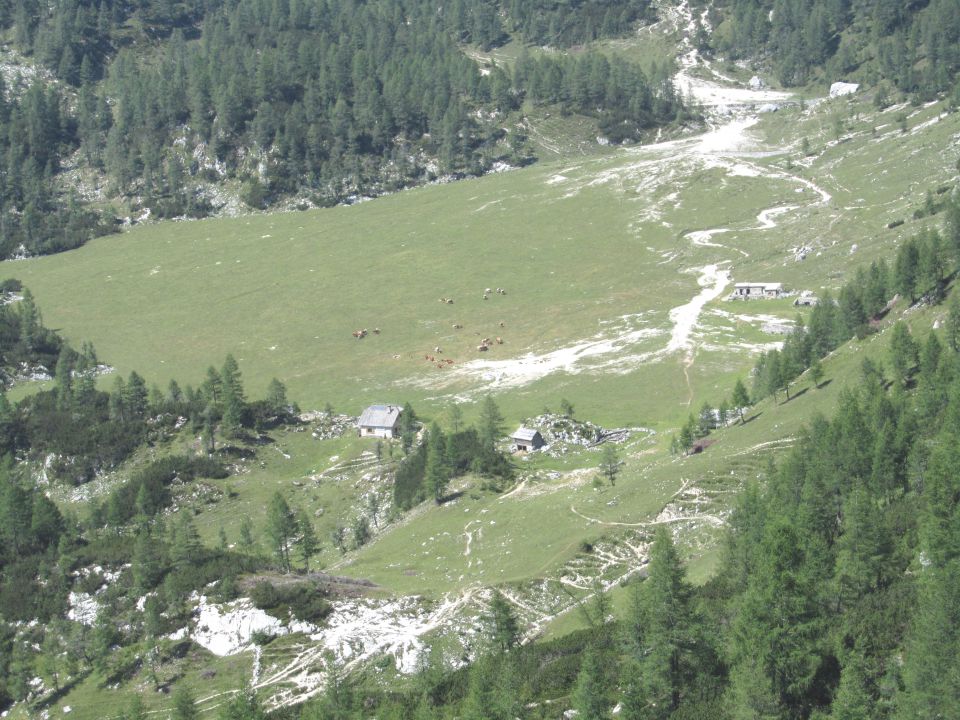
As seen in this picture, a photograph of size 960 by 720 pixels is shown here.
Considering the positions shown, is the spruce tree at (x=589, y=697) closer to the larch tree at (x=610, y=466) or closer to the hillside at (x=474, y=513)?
the hillside at (x=474, y=513)

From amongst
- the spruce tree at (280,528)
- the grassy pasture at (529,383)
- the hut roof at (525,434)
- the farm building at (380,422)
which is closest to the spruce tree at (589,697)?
the grassy pasture at (529,383)

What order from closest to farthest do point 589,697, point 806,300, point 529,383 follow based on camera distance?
point 589,697, point 529,383, point 806,300

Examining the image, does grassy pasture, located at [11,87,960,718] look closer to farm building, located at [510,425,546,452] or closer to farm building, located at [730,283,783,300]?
farm building, located at [510,425,546,452]

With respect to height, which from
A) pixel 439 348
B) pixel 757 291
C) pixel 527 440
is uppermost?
pixel 757 291

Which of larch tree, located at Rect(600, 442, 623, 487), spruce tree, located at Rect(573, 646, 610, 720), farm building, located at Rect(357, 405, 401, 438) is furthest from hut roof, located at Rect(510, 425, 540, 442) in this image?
spruce tree, located at Rect(573, 646, 610, 720)

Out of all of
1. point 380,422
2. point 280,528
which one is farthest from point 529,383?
point 280,528

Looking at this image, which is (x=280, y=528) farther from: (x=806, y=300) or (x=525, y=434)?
(x=806, y=300)

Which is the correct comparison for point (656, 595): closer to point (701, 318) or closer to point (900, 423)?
point (900, 423)
